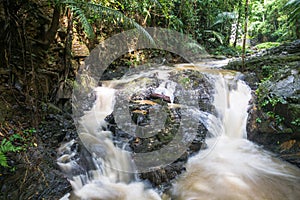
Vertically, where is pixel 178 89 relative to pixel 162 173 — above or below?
above

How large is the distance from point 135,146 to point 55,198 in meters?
1.47

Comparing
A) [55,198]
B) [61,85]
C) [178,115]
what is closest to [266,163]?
[178,115]

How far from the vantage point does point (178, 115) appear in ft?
14.8

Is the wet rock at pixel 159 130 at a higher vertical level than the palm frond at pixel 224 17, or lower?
lower

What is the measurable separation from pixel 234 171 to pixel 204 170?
21.1 inches

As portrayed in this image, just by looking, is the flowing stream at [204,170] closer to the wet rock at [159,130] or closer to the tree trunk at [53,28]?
the wet rock at [159,130]

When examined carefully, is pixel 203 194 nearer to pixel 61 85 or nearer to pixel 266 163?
pixel 266 163

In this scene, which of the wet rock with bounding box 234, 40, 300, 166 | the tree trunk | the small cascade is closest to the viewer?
the small cascade

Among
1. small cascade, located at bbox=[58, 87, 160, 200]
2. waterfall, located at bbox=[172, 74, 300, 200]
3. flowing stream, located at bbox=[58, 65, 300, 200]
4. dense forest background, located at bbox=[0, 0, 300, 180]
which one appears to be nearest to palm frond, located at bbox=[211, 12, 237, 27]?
dense forest background, located at bbox=[0, 0, 300, 180]

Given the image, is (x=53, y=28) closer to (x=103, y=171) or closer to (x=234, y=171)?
(x=103, y=171)

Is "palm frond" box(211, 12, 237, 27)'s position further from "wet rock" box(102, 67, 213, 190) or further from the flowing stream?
the flowing stream

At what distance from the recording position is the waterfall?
3.35 m

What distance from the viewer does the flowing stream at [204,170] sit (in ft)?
10.9

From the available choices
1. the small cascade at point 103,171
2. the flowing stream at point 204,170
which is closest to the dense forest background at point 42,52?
the small cascade at point 103,171
